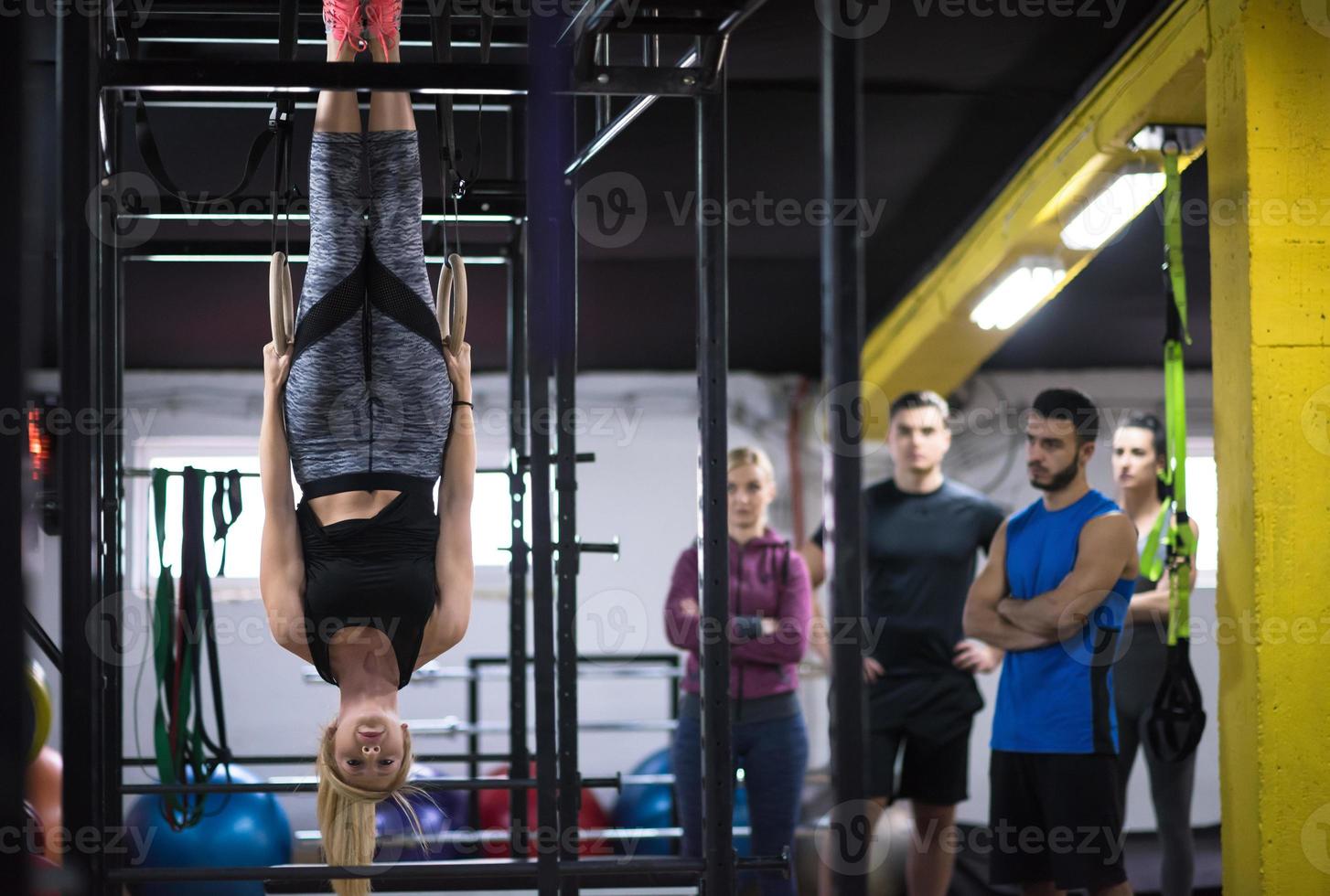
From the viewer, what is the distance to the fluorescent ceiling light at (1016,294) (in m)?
5.04

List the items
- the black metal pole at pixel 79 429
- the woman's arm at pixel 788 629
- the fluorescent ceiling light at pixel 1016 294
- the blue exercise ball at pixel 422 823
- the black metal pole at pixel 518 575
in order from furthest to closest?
1. the fluorescent ceiling light at pixel 1016 294
2. the blue exercise ball at pixel 422 823
3. the woman's arm at pixel 788 629
4. the black metal pole at pixel 518 575
5. the black metal pole at pixel 79 429

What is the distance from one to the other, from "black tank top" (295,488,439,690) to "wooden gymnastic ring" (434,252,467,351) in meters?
0.29

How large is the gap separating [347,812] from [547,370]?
966 mm

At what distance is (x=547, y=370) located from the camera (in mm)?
2098

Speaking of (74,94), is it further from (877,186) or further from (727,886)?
(877,186)

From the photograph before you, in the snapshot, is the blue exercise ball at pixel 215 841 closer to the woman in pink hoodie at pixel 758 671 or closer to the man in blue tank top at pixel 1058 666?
the woman in pink hoodie at pixel 758 671

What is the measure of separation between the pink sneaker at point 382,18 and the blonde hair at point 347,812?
127cm

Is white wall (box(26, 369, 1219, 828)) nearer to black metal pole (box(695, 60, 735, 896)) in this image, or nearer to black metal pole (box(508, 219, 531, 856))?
black metal pole (box(508, 219, 531, 856))

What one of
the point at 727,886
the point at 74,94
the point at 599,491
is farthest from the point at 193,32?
the point at 599,491

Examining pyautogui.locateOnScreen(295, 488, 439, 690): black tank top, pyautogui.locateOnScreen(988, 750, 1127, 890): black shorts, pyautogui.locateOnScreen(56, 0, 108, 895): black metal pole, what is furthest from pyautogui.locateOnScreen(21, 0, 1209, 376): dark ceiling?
pyautogui.locateOnScreen(988, 750, 1127, 890): black shorts

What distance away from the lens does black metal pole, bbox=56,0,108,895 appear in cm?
182

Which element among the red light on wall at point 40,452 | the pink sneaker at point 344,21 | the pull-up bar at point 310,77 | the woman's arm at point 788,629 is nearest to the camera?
the pull-up bar at point 310,77

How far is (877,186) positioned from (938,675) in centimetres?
223

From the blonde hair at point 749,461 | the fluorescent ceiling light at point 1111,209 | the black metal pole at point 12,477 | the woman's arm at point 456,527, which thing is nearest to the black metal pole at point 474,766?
the blonde hair at point 749,461
